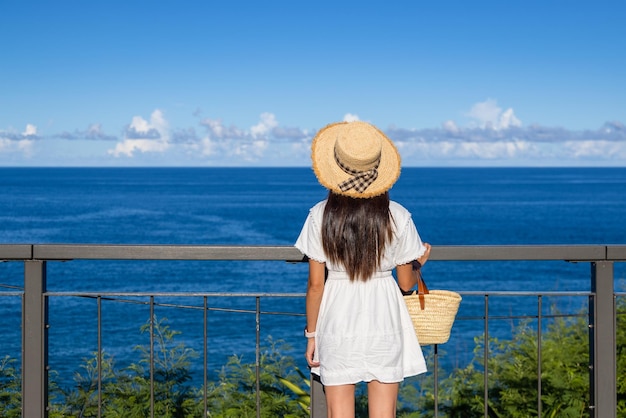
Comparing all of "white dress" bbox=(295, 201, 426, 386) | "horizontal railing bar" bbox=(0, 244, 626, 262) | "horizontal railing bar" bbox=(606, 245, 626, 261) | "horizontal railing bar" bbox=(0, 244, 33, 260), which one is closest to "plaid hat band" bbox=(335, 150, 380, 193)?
"white dress" bbox=(295, 201, 426, 386)

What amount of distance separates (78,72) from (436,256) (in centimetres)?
10871

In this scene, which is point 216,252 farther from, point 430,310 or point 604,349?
point 604,349

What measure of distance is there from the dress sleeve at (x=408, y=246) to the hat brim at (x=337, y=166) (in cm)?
17

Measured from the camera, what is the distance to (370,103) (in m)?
115

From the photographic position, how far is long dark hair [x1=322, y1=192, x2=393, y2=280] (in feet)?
9.59

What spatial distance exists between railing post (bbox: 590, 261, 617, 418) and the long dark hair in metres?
1.19

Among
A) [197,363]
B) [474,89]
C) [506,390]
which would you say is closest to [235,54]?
[474,89]

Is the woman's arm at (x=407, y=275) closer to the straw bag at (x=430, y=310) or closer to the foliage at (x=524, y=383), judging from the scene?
the straw bag at (x=430, y=310)

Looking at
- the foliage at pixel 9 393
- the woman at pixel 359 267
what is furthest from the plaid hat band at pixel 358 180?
the foliage at pixel 9 393

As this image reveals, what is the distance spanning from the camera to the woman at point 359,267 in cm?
293

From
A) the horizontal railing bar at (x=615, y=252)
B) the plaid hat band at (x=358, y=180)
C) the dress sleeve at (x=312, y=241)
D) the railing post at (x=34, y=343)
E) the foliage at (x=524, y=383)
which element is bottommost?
the foliage at (x=524, y=383)

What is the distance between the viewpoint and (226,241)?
5409 cm

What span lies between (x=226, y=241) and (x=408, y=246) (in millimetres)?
51506

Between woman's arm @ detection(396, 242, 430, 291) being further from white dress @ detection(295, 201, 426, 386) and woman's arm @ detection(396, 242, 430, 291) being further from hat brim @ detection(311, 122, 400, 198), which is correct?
hat brim @ detection(311, 122, 400, 198)
